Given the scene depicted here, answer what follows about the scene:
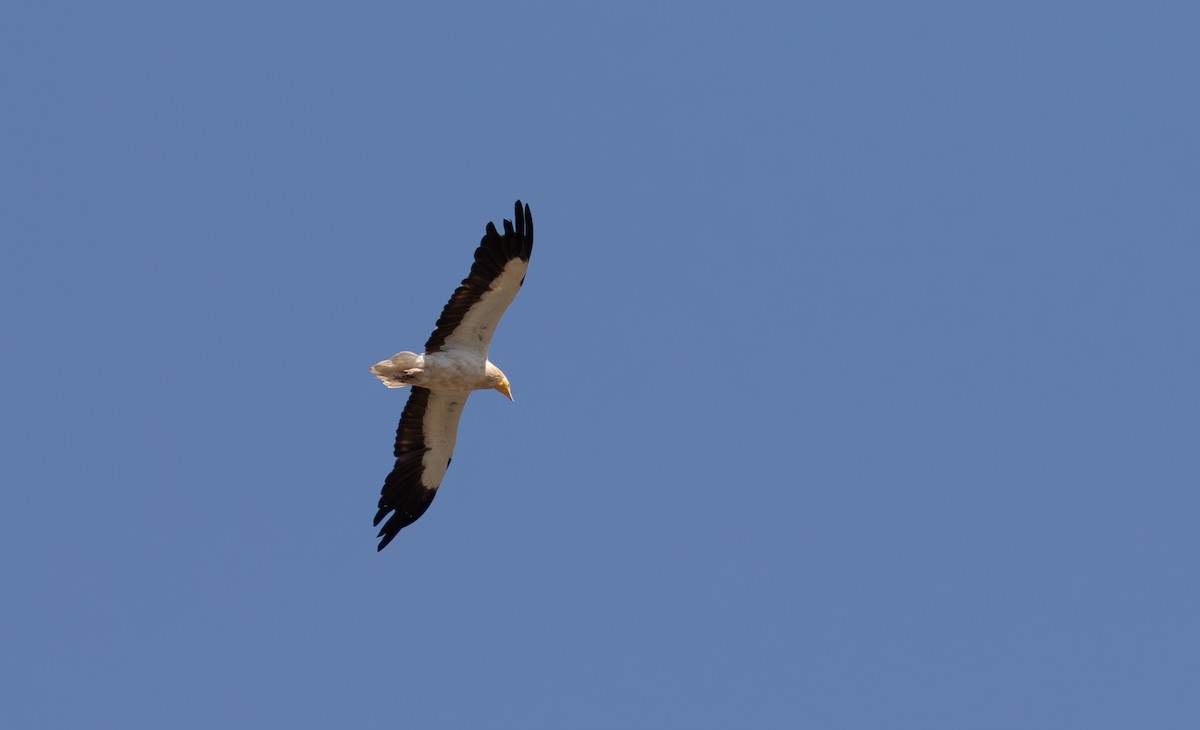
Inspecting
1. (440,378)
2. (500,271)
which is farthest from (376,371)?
(500,271)

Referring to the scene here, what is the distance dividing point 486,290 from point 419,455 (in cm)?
291

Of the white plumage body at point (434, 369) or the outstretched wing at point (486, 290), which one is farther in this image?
the white plumage body at point (434, 369)

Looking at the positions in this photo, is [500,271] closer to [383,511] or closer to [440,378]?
[440,378]

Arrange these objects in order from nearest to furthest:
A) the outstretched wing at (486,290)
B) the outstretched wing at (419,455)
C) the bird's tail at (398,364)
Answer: the outstretched wing at (486,290), the bird's tail at (398,364), the outstretched wing at (419,455)

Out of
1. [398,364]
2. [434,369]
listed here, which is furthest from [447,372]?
[398,364]

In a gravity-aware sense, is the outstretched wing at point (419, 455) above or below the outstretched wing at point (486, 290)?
below

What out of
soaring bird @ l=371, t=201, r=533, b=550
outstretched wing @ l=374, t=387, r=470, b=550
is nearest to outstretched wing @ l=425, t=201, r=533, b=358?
soaring bird @ l=371, t=201, r=533, b=550

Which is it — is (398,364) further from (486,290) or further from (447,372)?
(486,290)

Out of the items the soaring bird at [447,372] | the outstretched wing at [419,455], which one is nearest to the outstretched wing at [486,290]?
the soaring bird at [447,372]

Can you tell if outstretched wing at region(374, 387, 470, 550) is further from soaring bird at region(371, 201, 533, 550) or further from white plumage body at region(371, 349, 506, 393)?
white plumage body at region(371, 349, 506, 393)

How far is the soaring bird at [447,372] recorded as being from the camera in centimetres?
1936

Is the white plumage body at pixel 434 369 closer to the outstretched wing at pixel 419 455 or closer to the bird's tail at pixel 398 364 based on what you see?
the bird's tail at pixel 398 364

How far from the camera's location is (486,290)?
1956 centimetres

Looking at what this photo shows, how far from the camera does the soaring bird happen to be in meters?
19.4
